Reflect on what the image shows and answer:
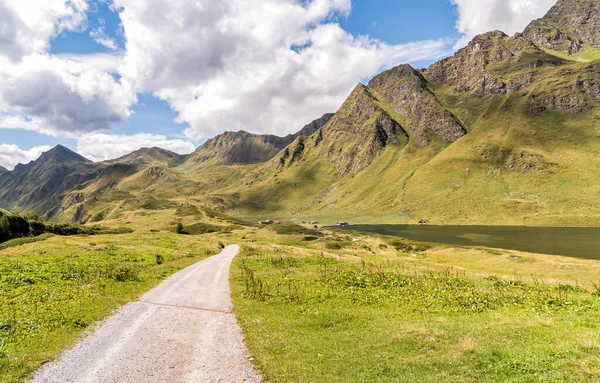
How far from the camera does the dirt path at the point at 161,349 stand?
12.9 metres

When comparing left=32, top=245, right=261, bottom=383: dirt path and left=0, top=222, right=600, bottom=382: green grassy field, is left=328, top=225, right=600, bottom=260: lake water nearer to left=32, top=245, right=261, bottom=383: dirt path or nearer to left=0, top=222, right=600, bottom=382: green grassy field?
left=0, top=222, right=600, bottom=382: green grassy field

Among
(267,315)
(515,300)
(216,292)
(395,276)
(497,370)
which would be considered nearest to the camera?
(497,370)

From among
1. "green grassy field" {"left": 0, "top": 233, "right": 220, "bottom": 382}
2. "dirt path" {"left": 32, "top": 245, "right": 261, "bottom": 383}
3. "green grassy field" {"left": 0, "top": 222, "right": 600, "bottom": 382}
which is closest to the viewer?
"green grassy field" {"left": 0, "top": 222, "right": 600, "bottom": 382}

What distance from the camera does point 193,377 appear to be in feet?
41.8

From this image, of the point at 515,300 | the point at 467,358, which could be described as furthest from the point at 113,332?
the point at 515,300

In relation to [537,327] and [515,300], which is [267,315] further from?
[515,300]

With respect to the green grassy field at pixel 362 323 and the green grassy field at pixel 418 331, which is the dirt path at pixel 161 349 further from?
the green grassy field at pixel 418 331

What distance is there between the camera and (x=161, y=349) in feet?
50.8

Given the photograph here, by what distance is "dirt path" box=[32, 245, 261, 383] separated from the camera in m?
12.9

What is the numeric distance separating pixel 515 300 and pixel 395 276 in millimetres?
11863

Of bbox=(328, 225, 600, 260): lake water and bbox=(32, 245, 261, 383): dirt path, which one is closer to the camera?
bbox=(32, 245, 261, 383): dirt path

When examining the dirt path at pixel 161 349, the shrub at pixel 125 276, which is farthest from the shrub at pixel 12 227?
the dirt path at pixel 161 349

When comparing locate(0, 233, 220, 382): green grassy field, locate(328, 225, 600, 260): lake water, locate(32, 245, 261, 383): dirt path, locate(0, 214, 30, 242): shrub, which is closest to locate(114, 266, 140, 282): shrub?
locate(0, 233, 220, 382): green grassy field

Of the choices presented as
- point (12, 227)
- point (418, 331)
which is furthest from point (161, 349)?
point (12, 227)
